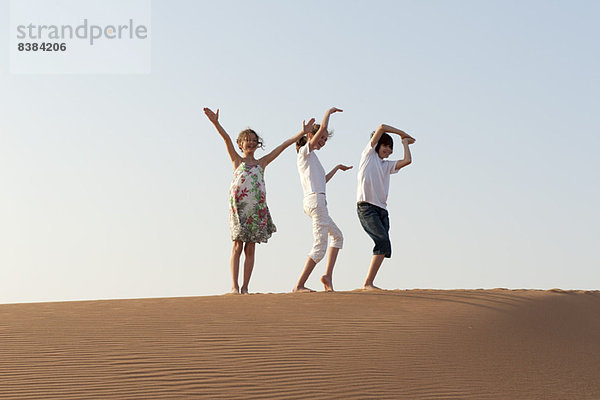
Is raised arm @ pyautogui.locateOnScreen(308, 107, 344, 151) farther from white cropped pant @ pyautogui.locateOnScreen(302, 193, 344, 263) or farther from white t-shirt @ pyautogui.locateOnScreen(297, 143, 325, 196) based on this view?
white cropped pant @ pyautogui.locateOnScreen(302, 193, 344, 263)

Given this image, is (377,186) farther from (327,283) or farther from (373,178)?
(327,283)

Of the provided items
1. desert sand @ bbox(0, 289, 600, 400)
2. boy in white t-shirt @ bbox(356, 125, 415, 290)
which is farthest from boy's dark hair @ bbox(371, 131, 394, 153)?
desert sand @ bbox(0, 289, 600, 400)

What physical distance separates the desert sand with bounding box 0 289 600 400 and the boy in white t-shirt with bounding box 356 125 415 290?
27.6 inches

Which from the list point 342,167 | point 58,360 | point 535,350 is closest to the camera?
point 58,360

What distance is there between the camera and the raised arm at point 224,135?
10.6m

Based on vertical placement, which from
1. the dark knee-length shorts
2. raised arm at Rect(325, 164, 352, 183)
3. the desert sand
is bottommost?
the desert sand

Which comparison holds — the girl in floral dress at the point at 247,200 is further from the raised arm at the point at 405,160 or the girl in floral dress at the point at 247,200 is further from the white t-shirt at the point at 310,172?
the raised arm at the point at 405,160

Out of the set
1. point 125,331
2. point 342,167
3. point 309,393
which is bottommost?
point 309,393

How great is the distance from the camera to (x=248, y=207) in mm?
10516

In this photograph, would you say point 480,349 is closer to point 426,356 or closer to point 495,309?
point 426,356

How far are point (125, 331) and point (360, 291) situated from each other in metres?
3.59

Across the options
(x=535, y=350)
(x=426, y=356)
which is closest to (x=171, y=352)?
(x=426, y=356)

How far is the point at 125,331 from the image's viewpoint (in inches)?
336

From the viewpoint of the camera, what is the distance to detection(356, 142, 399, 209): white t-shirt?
10.6 metres
